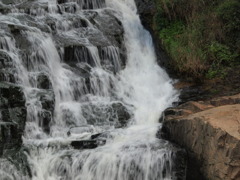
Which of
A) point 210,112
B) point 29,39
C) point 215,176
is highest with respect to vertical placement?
point 29,39

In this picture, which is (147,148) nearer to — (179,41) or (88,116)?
(88,116)

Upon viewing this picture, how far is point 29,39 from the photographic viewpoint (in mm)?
10117

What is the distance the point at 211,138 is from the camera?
5.84 meters

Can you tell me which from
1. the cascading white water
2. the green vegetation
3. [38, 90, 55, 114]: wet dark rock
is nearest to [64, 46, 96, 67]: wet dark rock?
the cascading white water

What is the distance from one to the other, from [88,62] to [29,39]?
6.39 feet

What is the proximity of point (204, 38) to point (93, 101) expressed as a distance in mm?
4066

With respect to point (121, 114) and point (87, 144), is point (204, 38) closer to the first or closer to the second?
point (121, 114)

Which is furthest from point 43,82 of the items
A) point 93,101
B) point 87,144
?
point 87,144

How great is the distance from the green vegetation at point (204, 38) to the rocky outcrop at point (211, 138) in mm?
2715

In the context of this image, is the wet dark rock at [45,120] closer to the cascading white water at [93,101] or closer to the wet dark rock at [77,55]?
the cascading white water at [93,101]

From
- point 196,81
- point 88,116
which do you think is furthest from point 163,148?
point 196,81

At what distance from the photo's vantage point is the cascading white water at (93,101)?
6.28 m

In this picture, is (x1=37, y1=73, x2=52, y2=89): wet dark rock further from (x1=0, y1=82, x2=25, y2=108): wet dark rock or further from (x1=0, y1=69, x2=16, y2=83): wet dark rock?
(x1=0, y1=82, x2=25, y2=108): wet dark rock

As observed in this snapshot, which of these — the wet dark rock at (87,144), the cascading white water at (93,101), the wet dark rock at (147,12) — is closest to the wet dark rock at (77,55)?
the cascading white water at (93,101)
